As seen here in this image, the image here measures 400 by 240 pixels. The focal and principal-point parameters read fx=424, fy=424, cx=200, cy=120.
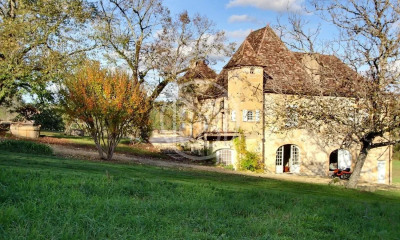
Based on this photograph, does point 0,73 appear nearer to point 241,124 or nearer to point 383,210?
point 241,124

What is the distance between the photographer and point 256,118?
104 feet

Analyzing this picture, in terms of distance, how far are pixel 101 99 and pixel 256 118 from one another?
1395 cm

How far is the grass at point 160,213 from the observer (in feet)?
19.9

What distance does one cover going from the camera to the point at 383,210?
36.4ft

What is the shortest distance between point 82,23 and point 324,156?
2142 centimetres

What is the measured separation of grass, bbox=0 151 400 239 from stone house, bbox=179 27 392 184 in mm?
19036

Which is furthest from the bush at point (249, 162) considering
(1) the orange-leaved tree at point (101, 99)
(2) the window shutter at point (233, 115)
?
(1) the orange-leaved tree at point (101, 99)

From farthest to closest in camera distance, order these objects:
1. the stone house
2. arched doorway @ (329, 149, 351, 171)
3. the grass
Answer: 1. arched doorway @ (329, 149, 351, 171)
2. the stone house
3. the grass

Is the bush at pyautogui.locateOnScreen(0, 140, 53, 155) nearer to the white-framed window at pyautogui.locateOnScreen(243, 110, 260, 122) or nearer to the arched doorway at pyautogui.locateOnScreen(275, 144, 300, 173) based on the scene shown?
the white-framed window at pyautogui.locateOnScreen(243, 110, 260, 122)

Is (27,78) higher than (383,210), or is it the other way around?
(27,78)

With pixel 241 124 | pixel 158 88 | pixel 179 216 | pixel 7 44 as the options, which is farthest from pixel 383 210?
pixel 158 88

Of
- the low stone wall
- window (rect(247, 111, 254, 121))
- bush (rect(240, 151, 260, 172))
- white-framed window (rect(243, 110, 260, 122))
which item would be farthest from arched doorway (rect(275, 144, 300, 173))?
the low stone wall

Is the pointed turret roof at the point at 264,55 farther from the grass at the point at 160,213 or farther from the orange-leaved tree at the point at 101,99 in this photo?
the grass at the point at 160,213

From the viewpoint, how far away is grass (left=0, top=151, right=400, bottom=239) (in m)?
6.08
